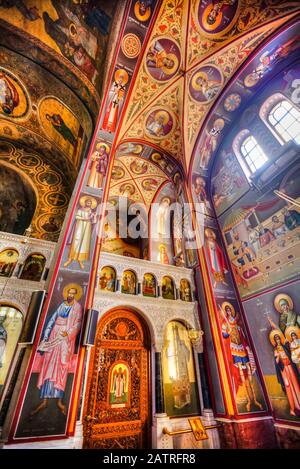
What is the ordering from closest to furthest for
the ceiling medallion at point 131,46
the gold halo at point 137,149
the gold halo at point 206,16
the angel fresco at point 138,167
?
1. the ceiling medallion at point 131,46
2. the gold halo at point 206,16
3. the gold halo at point 137,149
4. the angel fresco at point 138,167

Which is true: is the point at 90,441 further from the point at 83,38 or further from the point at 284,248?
the point at 83,38

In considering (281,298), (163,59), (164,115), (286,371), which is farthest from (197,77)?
(286,371)

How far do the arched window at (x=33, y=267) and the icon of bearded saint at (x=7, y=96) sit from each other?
22.0ft

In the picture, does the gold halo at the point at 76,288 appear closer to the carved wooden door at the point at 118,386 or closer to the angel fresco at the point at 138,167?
the carved wooden door at the point at 118,386

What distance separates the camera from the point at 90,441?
4.55 meters

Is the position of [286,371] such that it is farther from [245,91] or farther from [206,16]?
[206,16]

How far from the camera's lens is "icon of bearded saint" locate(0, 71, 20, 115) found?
758 cm

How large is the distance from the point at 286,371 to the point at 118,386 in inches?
182

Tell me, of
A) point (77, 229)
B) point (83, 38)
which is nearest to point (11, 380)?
point (77, 229)

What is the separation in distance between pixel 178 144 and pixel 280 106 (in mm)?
4358

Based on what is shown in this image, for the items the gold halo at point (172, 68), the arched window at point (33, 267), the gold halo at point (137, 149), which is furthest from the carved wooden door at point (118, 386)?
the gold halo at point (172, 68)

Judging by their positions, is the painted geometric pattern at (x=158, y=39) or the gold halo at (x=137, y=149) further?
the gold halo at (x=137, y=149)

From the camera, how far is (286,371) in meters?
5.42

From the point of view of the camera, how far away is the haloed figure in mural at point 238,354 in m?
5.76
